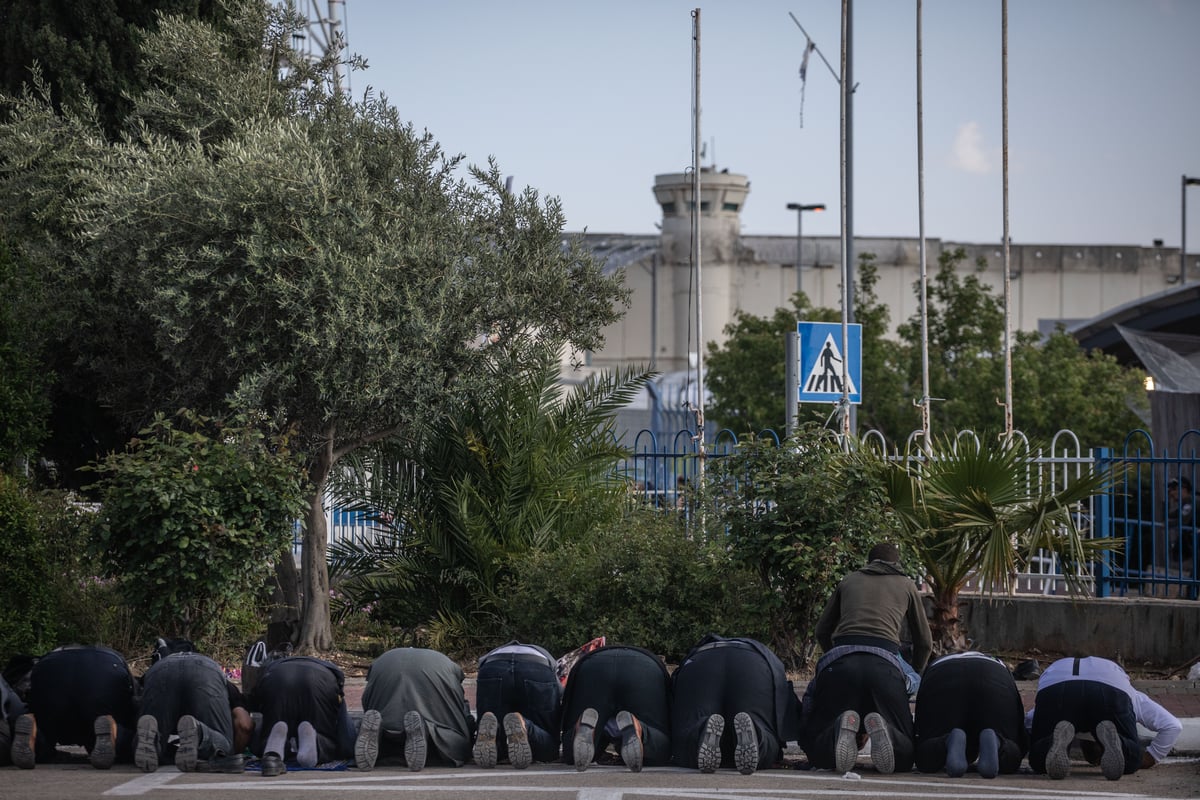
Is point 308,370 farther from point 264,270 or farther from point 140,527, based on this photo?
point 140,527

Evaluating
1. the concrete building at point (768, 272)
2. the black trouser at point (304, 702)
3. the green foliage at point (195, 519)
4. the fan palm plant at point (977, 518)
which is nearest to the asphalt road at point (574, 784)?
the black trouser at point (304, 702)

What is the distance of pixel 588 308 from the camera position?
12.5 m

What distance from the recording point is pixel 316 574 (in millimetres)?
12023

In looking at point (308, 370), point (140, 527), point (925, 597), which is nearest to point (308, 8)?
point (308, 370)

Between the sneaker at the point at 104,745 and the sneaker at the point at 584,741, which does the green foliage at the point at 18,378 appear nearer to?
the sneaker at the point at 104,745

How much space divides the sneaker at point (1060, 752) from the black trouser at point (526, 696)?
2833 millimetres

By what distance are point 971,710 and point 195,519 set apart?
226 inches

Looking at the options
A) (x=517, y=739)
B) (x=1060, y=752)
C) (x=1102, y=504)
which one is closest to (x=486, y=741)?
(x=517, y=739)

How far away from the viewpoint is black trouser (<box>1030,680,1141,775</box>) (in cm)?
762

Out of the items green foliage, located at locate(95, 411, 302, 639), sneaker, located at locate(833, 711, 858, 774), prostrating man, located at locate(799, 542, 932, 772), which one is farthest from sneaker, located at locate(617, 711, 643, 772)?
green foliage, located at locate(95, 411, 302, 639)

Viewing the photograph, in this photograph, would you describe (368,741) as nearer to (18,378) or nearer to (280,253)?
(280,253)

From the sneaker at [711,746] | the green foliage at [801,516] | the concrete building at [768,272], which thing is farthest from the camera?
the concrete building at [768,272]

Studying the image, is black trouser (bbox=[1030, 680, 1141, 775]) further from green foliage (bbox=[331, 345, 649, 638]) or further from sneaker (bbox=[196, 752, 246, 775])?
green foliage (bbox=[331, 345, 649, 638])

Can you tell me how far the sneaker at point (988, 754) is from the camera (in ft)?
24.9
